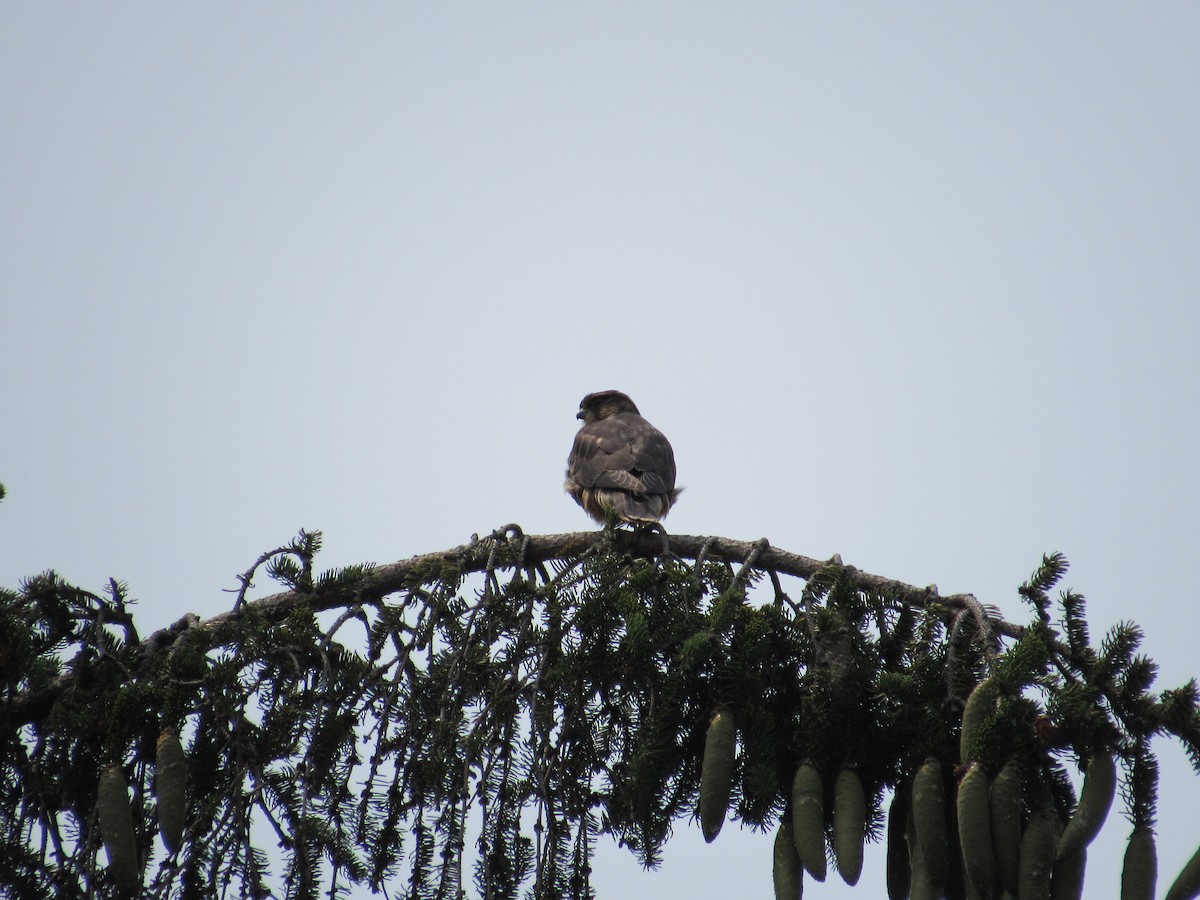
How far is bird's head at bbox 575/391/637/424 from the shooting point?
9344 mm

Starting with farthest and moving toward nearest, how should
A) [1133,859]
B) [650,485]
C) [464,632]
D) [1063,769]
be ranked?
1. [650,485]
2. [464,632]
3. [1063,769]
4. [1133,859]

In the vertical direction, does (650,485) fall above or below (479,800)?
above

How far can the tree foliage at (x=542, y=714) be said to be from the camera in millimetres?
2436

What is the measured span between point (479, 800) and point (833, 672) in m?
0.99

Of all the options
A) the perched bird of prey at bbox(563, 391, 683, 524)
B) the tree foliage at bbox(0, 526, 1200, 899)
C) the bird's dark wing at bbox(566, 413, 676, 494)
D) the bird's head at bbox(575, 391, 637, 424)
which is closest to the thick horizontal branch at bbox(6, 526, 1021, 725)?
the tree foliage at bbox(0, 526, 1200, 899)

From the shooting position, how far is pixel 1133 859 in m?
2.11

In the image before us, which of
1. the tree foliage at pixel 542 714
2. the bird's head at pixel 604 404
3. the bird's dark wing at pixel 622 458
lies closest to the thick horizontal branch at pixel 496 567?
the tree foliage at pixel 542 714

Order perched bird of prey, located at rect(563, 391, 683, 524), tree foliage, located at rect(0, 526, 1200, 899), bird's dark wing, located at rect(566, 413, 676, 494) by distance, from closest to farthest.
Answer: tree foliage, located at rect(0, 526, 1200, 899), perched bird of prey, located at rect(563, 391, 683, 524), bird's dark wing, located at rect(566, 413, 676, 494)

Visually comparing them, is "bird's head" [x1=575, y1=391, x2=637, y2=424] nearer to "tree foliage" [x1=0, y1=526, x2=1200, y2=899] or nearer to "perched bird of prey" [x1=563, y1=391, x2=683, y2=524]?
"perched bird of prey" [x1=563, y1=391, x2=683, y2=524]

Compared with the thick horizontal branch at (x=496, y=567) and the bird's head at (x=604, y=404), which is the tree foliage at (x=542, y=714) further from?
the bird's head at (x=604, y=404)

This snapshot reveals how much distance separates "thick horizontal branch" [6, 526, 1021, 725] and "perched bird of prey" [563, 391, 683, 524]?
1.32 meters

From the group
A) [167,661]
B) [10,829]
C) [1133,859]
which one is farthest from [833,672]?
[10,829]

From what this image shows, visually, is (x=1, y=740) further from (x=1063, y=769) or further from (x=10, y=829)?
(x=1063, y=769)

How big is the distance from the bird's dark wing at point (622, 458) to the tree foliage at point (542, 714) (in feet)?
10.9
